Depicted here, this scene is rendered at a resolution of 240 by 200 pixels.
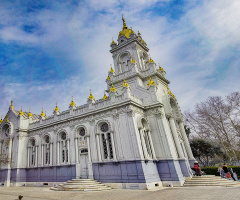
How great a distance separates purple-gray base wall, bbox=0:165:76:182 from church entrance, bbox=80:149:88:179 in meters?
0.95

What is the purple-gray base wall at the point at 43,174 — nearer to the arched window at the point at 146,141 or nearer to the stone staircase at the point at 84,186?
the stone staircase at the point at 84,186

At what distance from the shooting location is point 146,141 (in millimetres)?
18328

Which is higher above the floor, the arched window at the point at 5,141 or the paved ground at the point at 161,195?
the arched window at the point at 5,141

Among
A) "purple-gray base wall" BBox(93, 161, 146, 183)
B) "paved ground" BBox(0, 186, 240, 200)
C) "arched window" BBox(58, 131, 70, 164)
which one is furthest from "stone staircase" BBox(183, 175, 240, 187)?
"arched window" BBox(58, 131, 70, 164)

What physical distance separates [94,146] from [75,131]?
3.32m

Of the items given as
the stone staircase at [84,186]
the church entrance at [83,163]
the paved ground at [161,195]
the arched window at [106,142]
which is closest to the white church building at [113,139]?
the church entrance at [83,163]

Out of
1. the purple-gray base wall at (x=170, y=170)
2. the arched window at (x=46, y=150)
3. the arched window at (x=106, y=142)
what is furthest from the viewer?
the arched window at (x=46, y=150)

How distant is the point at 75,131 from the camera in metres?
20.1

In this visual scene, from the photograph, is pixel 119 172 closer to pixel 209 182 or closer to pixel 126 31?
pixel 209 182

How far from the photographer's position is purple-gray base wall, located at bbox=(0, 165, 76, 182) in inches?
762

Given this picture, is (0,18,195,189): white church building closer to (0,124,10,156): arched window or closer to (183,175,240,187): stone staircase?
(0,124,10,156): arched window

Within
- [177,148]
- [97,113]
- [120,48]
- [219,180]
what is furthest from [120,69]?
[219,180]

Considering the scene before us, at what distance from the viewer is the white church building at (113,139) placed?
54.5ft

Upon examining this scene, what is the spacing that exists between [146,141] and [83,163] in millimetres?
7435
